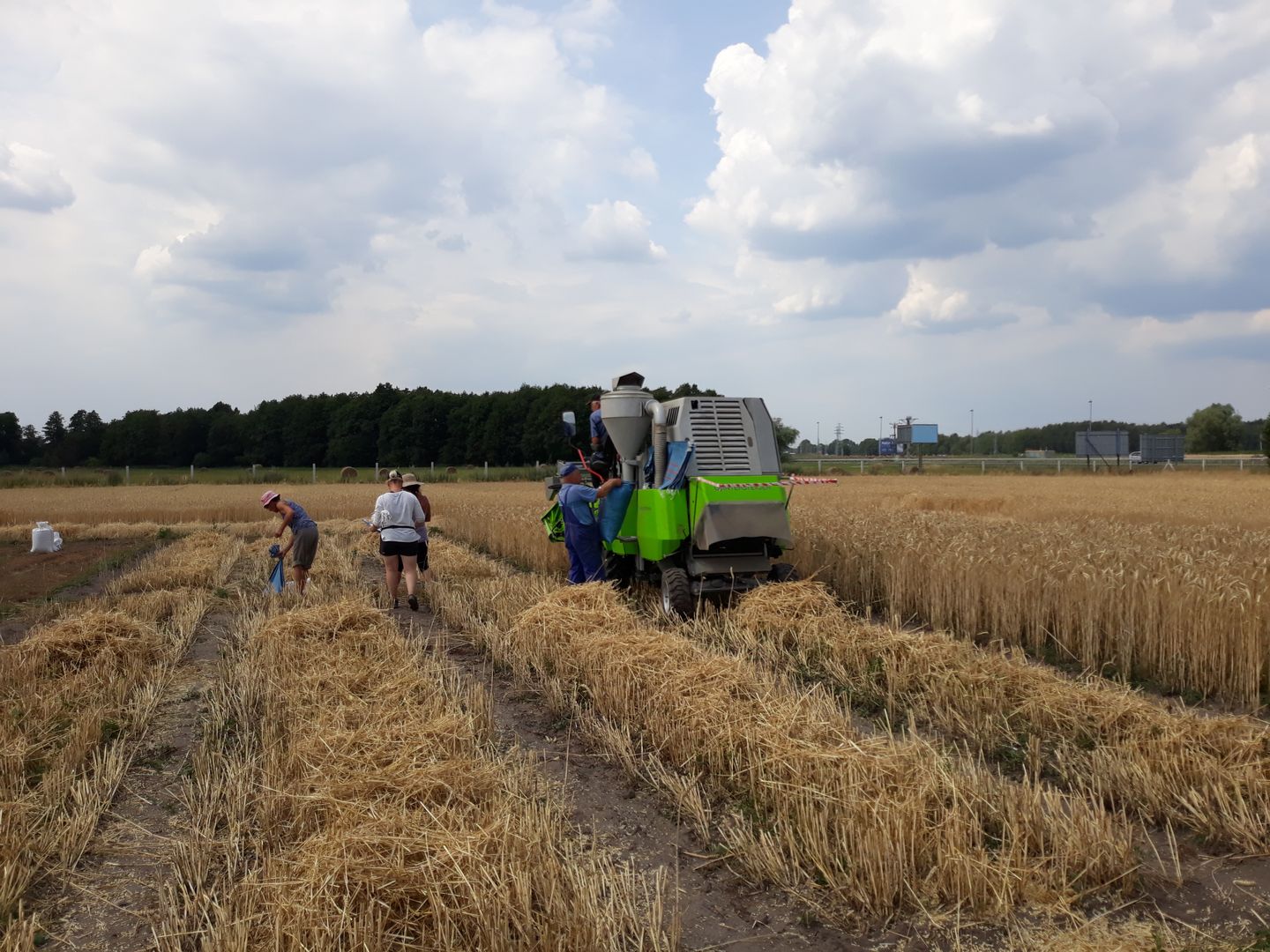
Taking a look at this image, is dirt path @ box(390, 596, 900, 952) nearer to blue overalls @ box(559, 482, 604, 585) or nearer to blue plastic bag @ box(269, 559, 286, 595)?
blue overalls @ box(559, 482, 604, 585)

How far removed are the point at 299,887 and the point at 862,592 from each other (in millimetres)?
8450

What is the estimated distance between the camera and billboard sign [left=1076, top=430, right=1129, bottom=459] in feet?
186

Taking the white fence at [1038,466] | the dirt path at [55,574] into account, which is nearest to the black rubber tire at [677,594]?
the dirt path at [55,574]

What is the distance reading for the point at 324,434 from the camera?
79.5 metres

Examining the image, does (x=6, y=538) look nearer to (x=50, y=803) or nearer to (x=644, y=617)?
(x=644, y=617)

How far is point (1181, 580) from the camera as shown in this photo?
7.82 meters

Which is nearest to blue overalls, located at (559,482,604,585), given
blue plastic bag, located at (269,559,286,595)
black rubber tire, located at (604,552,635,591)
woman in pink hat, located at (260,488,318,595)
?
black rubber tire, located at (604,552,635,591)

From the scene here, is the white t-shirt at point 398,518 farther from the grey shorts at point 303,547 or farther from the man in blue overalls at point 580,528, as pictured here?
the man in blue overalls at point 580,528

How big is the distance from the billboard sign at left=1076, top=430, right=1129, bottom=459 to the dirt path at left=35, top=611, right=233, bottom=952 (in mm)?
58523

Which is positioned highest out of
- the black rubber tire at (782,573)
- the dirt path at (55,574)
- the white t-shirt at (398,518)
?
the white t-shirt at (398,518)

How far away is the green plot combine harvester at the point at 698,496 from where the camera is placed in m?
9.34

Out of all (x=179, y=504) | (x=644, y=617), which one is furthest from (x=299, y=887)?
(x=179, y=504)

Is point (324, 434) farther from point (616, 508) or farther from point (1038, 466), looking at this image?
point (616, 508)

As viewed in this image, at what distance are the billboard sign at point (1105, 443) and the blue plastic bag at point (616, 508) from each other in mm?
52847
